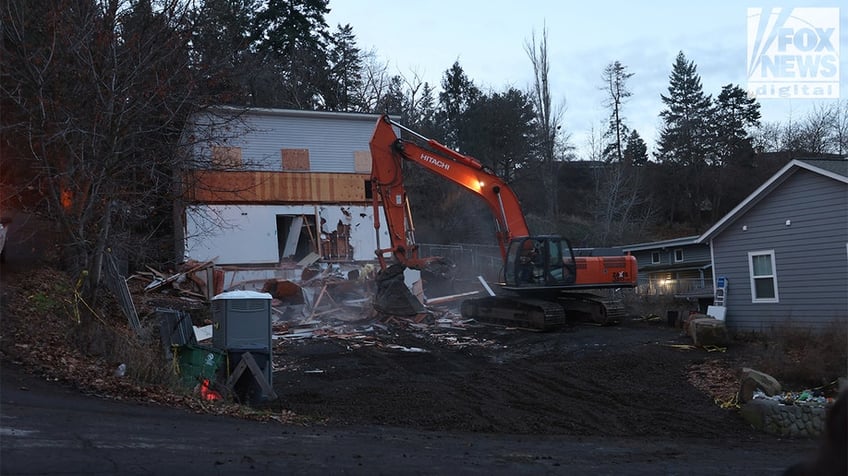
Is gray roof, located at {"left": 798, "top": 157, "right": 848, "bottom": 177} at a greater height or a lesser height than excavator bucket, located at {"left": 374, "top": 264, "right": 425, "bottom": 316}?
greater

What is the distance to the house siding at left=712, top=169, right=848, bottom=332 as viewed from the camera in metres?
18.1

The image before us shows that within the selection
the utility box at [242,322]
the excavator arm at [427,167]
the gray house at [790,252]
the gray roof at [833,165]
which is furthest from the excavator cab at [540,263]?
the utility box at [242,322]

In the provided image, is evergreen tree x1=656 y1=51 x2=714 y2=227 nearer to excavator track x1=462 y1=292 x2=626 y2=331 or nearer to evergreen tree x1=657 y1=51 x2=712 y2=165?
evergreen tree x1=657 y1=51 x2=712 y2=165

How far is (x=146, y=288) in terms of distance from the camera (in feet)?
86.6

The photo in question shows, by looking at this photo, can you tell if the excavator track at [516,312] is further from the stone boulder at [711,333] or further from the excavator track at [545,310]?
the stone boulder at [711,333]

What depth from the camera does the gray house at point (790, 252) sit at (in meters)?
18.1

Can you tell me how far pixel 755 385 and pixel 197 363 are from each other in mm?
9563

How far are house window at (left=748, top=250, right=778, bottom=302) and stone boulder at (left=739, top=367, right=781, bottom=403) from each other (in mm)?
6998

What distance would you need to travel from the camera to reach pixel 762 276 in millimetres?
20547

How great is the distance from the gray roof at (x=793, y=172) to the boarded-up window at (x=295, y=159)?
18.0 metres

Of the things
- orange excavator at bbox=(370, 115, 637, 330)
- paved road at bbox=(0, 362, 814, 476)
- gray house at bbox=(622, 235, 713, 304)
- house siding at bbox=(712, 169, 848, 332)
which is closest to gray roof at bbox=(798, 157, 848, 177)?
house siding at bbox=(712, 169, 848, 332)

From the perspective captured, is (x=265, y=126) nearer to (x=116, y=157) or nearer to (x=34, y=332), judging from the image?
(x=116, y=157)

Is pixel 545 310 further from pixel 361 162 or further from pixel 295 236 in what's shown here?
pixel 361 162

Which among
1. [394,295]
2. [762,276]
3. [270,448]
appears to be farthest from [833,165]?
[270,448]
